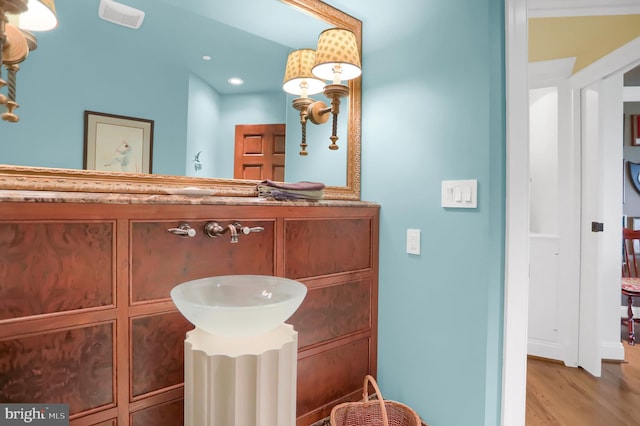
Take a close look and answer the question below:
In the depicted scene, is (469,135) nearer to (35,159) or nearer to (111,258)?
(111,258)

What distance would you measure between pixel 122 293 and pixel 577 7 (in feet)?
7.40

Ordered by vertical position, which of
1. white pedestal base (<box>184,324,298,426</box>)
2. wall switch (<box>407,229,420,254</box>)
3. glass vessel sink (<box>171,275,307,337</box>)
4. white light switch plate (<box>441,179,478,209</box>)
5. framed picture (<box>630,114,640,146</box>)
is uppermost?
framed picture (<box>630,114,640,146</box>)

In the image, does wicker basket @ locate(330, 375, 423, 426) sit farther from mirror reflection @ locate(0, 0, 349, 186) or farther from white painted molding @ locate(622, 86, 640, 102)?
white painted molding @ locate(622, 86, 640, 102)

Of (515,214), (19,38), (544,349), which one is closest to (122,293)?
(19,38)

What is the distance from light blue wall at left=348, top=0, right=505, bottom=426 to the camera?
1.32 metres

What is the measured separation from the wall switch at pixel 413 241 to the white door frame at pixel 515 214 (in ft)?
1.18

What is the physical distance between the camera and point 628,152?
367 cm

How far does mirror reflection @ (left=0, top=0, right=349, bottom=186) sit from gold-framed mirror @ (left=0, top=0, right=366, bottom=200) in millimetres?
12

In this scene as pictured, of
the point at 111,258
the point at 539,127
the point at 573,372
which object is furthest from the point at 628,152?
the point at 111,258

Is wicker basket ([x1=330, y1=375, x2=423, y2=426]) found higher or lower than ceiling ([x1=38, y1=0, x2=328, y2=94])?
lower

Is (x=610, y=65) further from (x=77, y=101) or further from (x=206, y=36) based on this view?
(x=77, y=101)

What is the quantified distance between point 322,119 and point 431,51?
57 cm

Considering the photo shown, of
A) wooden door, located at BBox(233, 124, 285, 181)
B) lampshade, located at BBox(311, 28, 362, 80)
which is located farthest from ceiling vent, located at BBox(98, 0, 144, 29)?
lampshade, located at BBox(311, 28, 362, 80)

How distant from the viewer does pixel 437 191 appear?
1477 mm
